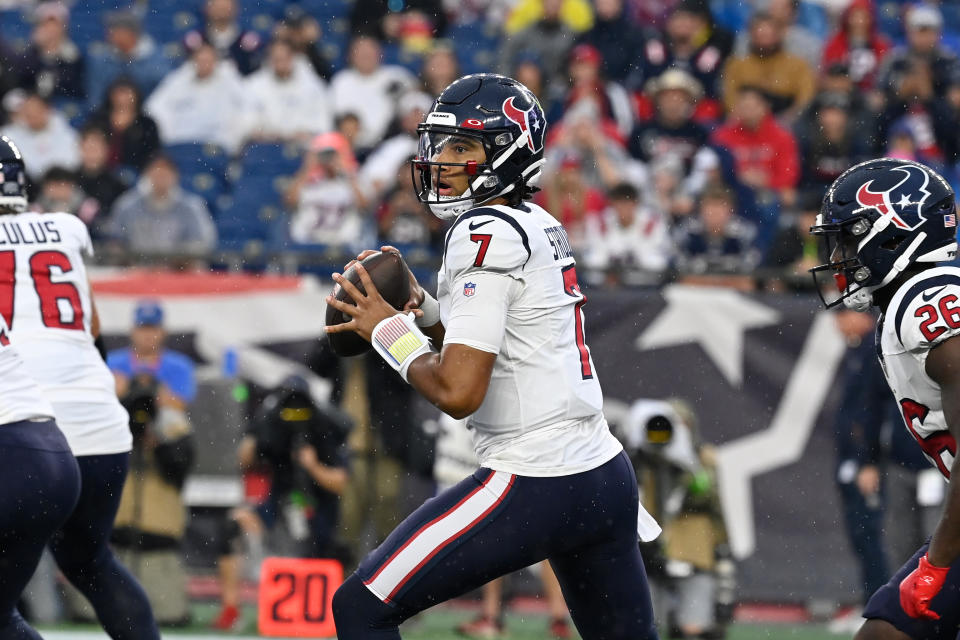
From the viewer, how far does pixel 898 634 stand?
4.14m

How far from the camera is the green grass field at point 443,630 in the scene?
7.48 meters

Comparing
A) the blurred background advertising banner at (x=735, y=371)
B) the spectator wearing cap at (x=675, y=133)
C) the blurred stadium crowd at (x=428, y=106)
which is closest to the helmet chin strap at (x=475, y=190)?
the blurred background advertising banner at (x=735, y=371)

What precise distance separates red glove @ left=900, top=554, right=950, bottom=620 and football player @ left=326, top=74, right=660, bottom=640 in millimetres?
707

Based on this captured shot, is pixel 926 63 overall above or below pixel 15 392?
above

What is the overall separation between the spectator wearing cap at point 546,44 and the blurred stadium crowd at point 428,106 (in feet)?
0.06

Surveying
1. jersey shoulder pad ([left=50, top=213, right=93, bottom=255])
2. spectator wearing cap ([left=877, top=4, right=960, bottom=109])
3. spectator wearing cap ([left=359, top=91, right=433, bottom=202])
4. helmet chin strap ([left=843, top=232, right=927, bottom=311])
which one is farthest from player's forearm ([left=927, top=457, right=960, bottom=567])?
spectator wearing cap ([left=877, top=4, right=960, bottom=109])

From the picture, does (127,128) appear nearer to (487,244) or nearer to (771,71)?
(771,71)

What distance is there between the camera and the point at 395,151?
10.7 metres

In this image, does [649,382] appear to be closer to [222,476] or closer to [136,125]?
[222,476]

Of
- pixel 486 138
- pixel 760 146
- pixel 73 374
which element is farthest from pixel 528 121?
pixel 760 146

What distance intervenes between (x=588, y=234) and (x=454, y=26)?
12.0ft

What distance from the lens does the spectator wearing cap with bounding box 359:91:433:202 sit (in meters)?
10.4

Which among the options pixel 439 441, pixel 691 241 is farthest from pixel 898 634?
pixel 691 241

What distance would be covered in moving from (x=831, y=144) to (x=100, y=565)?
6.65 m
